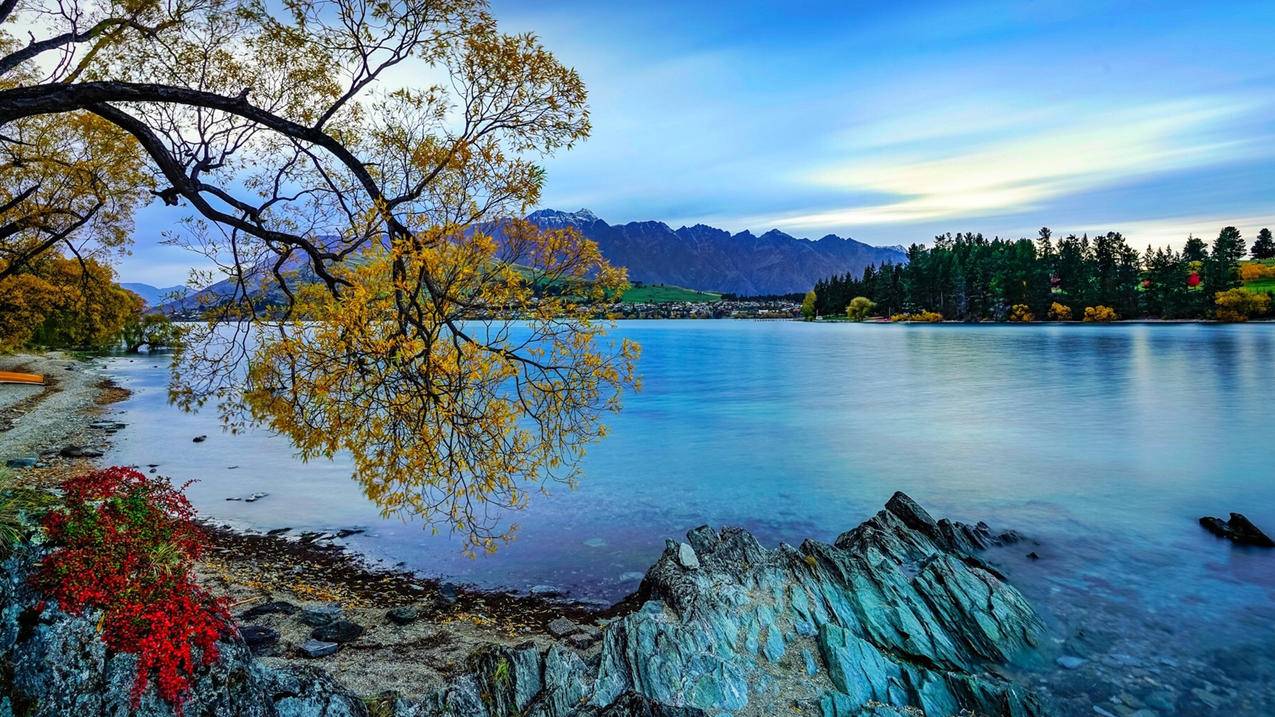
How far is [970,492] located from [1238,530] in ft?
24.2

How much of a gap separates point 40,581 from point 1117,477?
32372mm

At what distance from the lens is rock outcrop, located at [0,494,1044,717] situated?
601cm

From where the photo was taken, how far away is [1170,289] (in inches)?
5714

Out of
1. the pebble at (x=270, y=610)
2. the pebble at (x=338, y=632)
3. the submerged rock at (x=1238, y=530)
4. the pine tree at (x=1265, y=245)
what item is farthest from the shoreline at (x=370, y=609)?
the pine tree at (x=1265, y=245)

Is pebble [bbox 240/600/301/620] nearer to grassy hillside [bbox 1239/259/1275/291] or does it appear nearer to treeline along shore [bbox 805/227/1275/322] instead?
treeline along shore [bbox 805/227/1275/322]

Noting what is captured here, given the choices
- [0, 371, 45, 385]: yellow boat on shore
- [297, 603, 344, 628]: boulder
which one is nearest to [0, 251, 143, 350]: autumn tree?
[0, 371, 45, 385]: yellow boat on shore

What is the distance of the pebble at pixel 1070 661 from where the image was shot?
36.6 ft

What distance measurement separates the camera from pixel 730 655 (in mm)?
9828

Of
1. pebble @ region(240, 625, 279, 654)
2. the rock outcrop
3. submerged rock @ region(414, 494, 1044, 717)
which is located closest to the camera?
the rock outcrop

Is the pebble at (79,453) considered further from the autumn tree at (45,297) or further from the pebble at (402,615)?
the pebble at (402,615)

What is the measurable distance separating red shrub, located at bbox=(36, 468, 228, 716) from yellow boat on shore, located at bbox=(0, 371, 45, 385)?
59.1 metres

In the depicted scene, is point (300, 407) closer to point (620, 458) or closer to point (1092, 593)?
point (1092, 593)

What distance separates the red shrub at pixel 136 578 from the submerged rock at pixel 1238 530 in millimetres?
24648

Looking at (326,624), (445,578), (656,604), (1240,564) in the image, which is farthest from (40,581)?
(1240,564)
